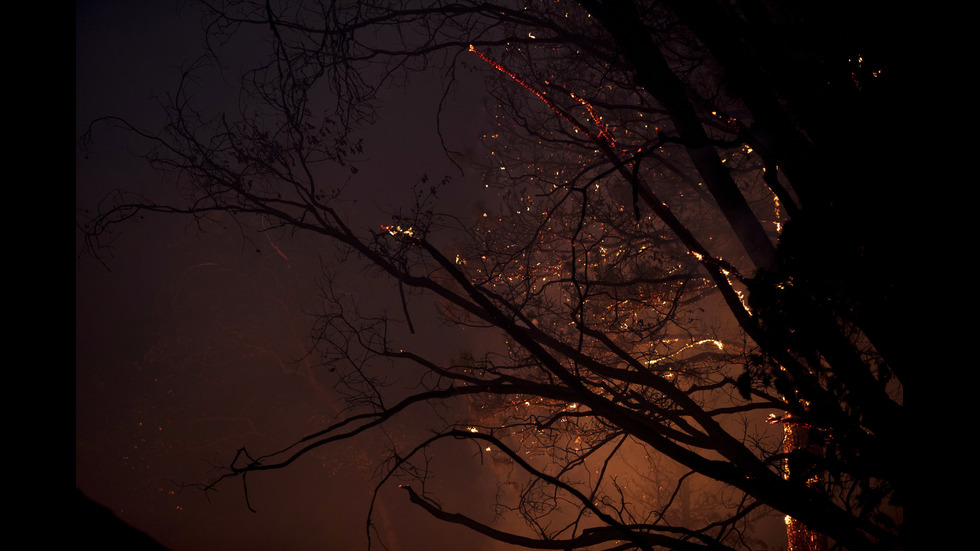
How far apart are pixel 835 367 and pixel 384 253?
2.62m

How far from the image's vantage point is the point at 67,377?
3.67 ft

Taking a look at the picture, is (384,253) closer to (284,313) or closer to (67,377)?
(67,377)

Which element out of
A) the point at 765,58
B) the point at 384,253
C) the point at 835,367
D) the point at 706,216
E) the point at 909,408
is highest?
the point at 706,216

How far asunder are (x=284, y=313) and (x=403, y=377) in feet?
16.2

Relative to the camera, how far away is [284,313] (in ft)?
60.4

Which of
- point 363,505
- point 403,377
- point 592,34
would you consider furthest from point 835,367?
point 363,505

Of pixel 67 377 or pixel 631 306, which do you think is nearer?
pixel 67 377

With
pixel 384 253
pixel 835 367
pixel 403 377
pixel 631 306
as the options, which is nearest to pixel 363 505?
pixel 403 377

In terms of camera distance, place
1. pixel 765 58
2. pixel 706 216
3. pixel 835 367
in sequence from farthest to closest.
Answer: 1. pixel 706 216
2. pixel 835 367
3. pixel 765 58

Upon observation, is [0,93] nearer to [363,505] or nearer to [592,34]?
[592,34]

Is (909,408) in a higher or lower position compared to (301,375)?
lower

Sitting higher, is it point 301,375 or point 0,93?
point 301,375

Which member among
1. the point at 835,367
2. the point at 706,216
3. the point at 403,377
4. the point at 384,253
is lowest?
the point at 835,367

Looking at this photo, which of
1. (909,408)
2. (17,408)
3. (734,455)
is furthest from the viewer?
(734,455)
